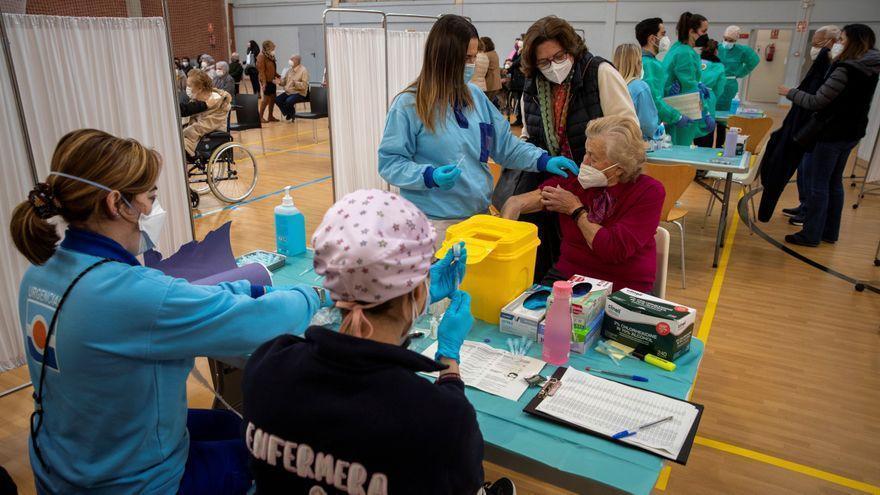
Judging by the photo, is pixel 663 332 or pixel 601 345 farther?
pixel 601 345

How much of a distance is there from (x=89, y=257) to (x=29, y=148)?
1832mm

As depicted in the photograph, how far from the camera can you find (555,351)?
166 cm

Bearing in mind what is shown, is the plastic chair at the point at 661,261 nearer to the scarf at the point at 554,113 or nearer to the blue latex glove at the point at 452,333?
the scarf at the point at 554,113

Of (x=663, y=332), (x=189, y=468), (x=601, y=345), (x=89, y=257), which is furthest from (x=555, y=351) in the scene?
(x=89, y=257)

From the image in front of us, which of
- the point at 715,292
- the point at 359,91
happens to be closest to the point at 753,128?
the point at 715,292

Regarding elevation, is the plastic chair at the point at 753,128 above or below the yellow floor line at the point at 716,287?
above

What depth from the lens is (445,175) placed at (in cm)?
242

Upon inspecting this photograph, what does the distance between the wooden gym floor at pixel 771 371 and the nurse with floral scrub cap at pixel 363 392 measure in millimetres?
1522

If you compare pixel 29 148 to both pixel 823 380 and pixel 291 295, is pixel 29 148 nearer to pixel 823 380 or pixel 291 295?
pixel 291 295

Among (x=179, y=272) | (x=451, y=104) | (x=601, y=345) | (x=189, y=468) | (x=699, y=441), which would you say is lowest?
(x=699, y=441)

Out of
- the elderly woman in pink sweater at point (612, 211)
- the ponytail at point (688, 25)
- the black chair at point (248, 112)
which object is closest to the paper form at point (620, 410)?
the elderly woman in pink sweater at point (612, 211)

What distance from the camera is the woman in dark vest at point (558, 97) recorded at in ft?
9.03

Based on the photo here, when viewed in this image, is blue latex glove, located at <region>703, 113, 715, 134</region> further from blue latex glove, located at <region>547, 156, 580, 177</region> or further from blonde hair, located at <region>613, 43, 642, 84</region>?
blue latex glove, located at <region>547, 156, 580, 177</region>

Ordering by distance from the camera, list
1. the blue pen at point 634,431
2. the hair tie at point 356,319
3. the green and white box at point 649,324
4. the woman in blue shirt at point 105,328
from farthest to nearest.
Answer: the green and white box at point 649,324 → the blue pen at point 634,431 → the woman in blue shirt at point 105,328 → the hair tie at point 356,319
